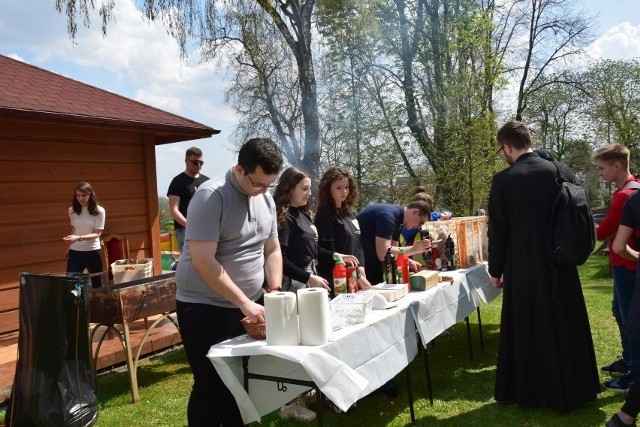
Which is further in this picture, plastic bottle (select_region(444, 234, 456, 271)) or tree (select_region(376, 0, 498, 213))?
tree (select_region(376, 0, 498, 213))

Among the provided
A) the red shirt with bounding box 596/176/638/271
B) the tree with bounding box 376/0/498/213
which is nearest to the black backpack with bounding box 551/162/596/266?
the red shirt with bounding box 596/176/638/271

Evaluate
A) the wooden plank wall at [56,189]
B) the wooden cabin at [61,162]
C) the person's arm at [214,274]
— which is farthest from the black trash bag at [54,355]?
the wooden plank wall at [56,189]

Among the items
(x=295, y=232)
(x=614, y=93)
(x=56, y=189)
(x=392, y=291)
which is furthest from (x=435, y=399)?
(x=614, y=93)

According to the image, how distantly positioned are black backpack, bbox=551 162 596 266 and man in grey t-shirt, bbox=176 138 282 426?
71.5 inches

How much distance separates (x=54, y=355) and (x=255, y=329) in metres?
1.16

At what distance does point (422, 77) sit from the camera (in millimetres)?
15023

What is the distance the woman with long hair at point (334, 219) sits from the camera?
12.6 ft

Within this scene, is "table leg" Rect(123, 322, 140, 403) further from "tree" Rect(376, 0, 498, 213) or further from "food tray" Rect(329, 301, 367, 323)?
"tree" Rect(376, 0, 498, 213)

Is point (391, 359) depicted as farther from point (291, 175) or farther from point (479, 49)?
point (479, 49)

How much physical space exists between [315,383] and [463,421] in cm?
166

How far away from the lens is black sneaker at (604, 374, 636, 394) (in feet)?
12.2

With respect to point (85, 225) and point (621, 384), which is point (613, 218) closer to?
point (621, 384)

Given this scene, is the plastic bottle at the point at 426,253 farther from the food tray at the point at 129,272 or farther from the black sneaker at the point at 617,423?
the food tray at the point at 129,272

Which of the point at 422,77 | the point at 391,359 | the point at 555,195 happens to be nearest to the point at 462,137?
the point at 422,77
